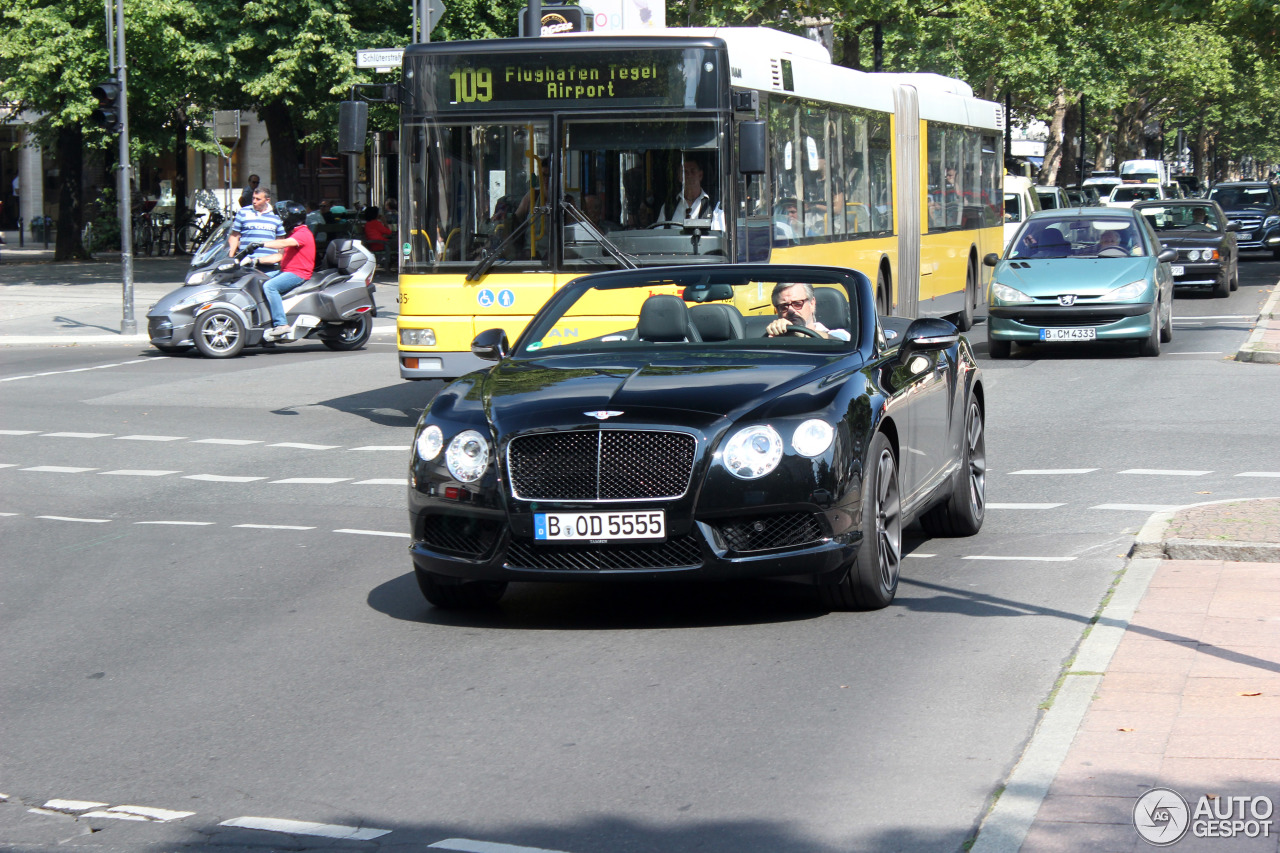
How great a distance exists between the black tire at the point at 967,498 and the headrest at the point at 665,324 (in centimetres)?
171

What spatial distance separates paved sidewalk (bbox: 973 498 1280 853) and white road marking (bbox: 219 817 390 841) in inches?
60.5

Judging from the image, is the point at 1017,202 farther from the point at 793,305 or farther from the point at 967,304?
the point at 793,305

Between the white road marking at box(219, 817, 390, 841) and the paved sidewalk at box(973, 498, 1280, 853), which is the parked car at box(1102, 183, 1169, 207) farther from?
the white road marking at box(219, 817, 390, 841)

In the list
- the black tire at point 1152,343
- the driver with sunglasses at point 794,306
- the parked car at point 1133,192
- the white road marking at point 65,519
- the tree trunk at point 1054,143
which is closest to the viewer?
the driver with sunglasses at point 794,306

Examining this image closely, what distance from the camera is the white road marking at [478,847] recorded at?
4312 millimetres

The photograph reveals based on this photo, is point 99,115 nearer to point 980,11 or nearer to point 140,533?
point 140,533

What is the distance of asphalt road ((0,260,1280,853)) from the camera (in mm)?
4629

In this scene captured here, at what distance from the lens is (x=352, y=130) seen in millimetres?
13930

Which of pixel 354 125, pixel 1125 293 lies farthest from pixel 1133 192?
pixel 354 125

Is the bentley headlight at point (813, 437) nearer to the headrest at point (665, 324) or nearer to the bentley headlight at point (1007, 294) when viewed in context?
the headrest at point (665, 324)

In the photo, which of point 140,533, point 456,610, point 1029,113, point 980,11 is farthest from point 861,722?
point 1029,113

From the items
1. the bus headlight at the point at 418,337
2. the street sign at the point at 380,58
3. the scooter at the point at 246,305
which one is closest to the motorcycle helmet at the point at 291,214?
the scooter at the point at 246,305

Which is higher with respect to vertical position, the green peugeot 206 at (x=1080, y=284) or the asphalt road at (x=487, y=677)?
the green peugeot 206 at (x=1080, y=284)

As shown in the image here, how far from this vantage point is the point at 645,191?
13.4 m
